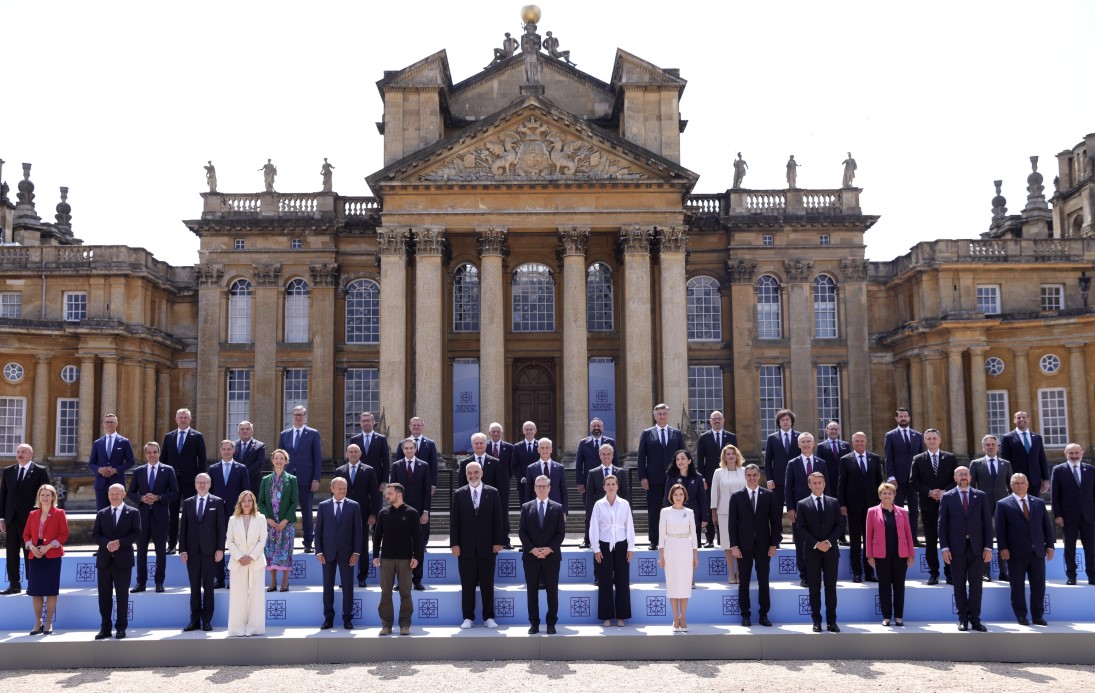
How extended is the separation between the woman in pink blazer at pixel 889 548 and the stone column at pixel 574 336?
53.4ft

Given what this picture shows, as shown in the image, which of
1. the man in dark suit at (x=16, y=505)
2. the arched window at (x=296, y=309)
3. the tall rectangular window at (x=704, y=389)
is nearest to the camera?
the man in dark suit at (x=16, y=505)

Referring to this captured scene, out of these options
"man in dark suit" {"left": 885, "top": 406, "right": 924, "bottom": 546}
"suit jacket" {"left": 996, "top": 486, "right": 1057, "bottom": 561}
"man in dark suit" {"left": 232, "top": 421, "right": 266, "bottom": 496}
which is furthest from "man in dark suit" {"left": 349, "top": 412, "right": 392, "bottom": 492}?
"suit jacket" {"left": 996, "top": 486, "right": 1057, "bottom": 561}

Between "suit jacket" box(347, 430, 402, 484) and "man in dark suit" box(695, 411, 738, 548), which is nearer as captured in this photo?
"suit jacket" box(347, 430, 402, 484)

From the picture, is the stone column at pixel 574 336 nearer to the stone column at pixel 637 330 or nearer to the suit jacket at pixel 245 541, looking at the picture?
the stone column at pixel 637 330

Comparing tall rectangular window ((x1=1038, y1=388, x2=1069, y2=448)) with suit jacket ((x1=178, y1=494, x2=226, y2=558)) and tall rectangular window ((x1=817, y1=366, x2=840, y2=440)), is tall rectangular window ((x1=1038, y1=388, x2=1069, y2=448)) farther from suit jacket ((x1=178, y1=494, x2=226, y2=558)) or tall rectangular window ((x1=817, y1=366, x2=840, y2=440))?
suit jacket ((x1=178, y1=494, x2=226, y2=558))

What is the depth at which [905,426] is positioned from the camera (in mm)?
14914

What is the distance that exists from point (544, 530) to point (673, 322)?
690 inches

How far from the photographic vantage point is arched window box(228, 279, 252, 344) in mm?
34875

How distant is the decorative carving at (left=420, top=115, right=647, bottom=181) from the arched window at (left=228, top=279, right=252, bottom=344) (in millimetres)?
9472

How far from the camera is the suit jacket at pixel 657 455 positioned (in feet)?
50.5

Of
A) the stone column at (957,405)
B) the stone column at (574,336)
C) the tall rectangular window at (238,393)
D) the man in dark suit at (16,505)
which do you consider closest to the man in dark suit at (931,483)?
the man in dark suit at (16,505)

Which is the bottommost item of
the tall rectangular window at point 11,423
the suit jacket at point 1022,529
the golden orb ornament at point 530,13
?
the suit jacket at point 1022,529

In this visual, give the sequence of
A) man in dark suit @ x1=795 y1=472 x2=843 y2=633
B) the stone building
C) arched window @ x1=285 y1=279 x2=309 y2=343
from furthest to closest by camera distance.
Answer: arched window @ x1=285 y1=279 x2=309 y2=343 < the stone building < man in dark suit @ x1=795 y1=472 x2=843 y2=633

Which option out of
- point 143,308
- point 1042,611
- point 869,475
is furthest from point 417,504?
point 143,308
